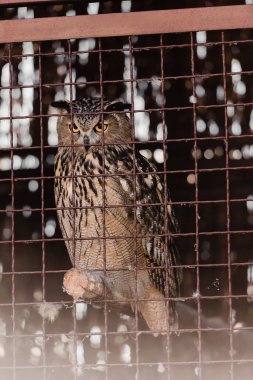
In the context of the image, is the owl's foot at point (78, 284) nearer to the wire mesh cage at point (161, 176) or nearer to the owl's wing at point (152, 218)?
the owl's wing at point (152, 218)

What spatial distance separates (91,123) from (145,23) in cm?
102

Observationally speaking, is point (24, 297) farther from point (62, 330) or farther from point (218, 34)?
point (218, 34)

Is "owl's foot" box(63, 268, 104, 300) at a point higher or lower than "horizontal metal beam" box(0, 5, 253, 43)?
lower

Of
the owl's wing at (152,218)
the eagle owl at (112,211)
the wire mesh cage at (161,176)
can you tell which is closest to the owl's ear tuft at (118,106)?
the eagle owl at (112,211)

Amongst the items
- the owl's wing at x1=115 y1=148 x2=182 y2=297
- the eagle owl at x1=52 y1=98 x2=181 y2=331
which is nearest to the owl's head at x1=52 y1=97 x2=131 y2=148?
the eagle owl at x1=52 y1=98 x2=181 y2=331

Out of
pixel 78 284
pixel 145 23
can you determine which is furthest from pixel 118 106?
pixel 145 23

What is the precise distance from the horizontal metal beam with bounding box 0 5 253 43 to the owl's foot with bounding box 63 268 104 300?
101cm

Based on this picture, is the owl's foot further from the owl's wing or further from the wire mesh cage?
the wire mesh cage

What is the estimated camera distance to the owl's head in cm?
381

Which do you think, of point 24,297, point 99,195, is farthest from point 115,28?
point 24,297

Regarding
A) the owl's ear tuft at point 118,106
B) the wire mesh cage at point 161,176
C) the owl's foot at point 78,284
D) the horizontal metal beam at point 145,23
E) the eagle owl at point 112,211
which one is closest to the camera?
the horizontal metal beam at point 145,23

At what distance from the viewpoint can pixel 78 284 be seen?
11.6ft

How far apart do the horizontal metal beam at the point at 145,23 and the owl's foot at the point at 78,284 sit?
101 centimetres

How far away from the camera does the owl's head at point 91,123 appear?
3.81m
